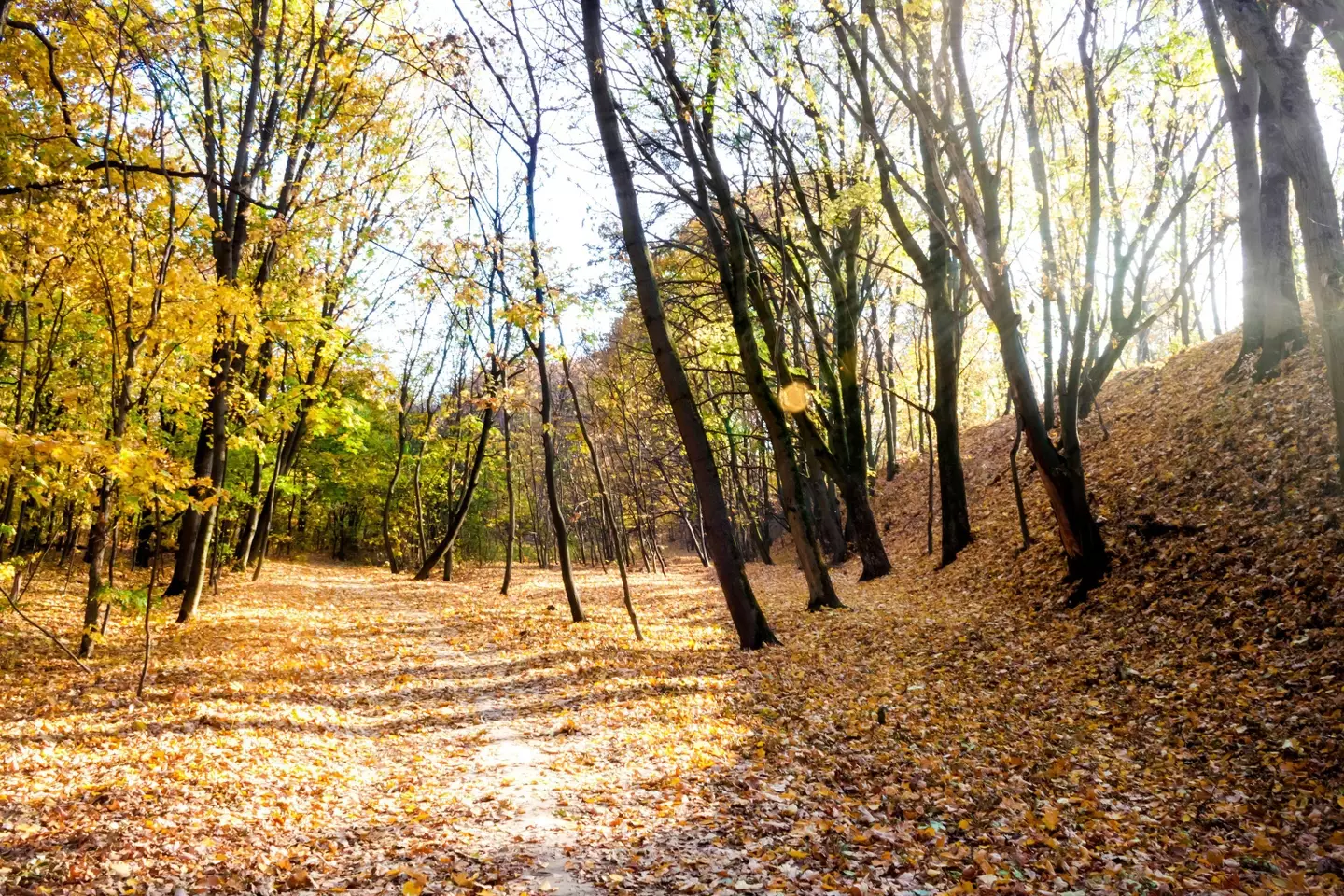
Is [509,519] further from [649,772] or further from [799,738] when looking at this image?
[649,772]

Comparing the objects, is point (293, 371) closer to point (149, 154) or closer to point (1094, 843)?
point (149, 154)

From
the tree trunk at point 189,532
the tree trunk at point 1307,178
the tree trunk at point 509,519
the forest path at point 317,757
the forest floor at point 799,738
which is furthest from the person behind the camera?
the tree trunk at point 509,519

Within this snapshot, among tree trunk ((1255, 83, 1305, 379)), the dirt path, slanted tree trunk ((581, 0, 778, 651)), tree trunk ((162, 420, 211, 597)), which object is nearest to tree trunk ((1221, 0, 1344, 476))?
tree trunk ((1255, 83, 1305, 379))

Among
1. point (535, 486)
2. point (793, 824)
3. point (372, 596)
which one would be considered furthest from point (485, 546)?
point (793, 824)

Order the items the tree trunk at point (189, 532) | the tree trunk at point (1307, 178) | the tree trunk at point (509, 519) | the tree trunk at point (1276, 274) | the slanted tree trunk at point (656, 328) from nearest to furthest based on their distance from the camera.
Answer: the tree trunk at point (1307, 178) < the slanted tree trunk at point (656, 328) < the tree trunk at point (1276, 274) < the tree trunk at point (189, 532) < the tree trunk at point (509, 519)

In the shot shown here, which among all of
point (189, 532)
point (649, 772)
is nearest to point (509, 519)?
point (189, 532)

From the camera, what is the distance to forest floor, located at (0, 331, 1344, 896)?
4570 millimetres

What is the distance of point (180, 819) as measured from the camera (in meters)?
4.97

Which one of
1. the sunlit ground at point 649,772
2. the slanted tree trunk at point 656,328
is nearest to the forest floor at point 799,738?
the sunlit ground at point 649,772

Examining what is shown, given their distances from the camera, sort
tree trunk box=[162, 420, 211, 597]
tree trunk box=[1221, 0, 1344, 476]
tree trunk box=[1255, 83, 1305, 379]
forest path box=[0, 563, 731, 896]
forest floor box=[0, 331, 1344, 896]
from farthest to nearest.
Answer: tree trunk box=[162, 420, 211, 597]
tree trunk box=[1255, 83, 1305, 379]
tree trunk box=[1221, 0, 1344, 476]
forest floor box=[0, 331, 1344, 896]
forest path box=[0, 563, 731, 896]

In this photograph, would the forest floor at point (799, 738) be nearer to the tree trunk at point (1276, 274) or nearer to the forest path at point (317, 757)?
the forest path at point (317, 757)

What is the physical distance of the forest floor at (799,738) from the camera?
180 inches

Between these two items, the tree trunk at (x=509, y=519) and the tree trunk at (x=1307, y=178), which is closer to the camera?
the tree trunk at (x=1307, y=178)

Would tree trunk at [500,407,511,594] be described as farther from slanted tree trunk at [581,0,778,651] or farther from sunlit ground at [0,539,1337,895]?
sunlit ground at [0,539,1337,895]
